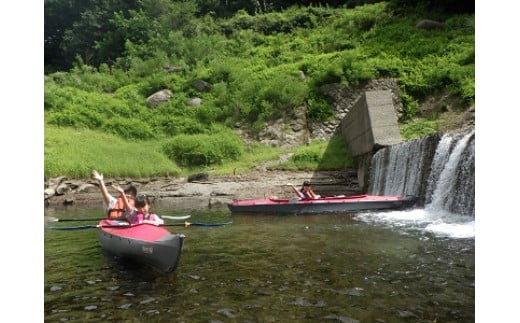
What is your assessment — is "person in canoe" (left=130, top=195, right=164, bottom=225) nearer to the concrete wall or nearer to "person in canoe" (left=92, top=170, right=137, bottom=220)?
"person in canoe" (left=92, top=170, right=137, bottom=220)

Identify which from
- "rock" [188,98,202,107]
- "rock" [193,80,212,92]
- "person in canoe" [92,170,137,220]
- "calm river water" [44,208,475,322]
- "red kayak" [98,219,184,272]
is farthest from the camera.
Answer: "rock" [193,80,212,92]

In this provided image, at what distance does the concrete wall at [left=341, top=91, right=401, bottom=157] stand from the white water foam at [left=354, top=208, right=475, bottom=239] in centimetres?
385

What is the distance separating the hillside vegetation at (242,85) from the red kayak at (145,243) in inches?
483

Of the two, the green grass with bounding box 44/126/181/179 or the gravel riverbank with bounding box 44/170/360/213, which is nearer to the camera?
the gravel riverbank with bounding box 44/170/360/213

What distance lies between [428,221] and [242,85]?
17642 millimetres

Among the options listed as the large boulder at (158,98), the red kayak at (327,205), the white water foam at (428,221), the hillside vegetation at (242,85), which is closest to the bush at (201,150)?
the hillside vegetation at (242,85)

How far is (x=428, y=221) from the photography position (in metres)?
9.89

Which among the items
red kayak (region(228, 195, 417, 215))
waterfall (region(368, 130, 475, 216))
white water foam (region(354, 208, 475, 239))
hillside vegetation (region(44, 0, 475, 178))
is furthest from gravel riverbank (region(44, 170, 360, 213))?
white water foam (region(354, 208, 475, 239))

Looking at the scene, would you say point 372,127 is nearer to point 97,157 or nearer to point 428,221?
point 428,221

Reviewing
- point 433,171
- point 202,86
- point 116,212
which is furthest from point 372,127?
point 202,86

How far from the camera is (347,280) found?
218 inches

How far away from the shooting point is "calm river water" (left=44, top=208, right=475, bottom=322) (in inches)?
178

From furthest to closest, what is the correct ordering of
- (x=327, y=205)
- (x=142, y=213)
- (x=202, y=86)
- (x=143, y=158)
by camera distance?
(x=202, y=86), (x=143, y=158), (x=327, y=205), (x=142, y=213)

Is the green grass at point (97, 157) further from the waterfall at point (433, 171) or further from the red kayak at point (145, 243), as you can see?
the red kayak at point (145, 243)
